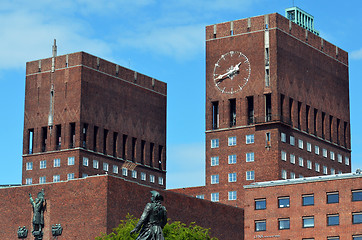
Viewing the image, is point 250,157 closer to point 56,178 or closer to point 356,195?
point 356,195

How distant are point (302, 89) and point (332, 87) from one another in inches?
462

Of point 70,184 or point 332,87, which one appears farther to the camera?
point 332,87

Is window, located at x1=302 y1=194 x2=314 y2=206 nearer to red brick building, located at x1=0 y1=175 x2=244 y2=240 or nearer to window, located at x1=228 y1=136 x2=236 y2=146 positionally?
red brick building, located at x1=0 y1=175 x2=244 y2=240

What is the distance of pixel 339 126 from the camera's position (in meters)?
167

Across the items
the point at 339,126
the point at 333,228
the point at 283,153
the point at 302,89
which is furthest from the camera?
the point at 339,126

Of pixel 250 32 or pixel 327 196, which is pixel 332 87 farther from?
pixel 327 196

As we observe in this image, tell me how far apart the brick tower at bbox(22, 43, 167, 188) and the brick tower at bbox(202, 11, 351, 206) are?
2324 cm

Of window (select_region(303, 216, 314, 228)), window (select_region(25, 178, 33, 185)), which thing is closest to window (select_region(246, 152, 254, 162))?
window (select_region(303, 216, 314, 228))

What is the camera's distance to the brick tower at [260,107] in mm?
146375

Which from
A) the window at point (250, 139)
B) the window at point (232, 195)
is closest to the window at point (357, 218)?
the window at point (232, 195)

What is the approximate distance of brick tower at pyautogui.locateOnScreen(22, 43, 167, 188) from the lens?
534 ft

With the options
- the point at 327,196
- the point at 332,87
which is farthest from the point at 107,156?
the point at 327,196

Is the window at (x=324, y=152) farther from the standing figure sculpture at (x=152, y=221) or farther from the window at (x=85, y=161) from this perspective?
the standing figure sculpture at (x=152, y=221)

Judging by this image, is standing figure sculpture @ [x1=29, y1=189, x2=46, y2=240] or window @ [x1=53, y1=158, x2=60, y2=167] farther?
window @ [x1=53, y1=158, x2=60, y2=167]
